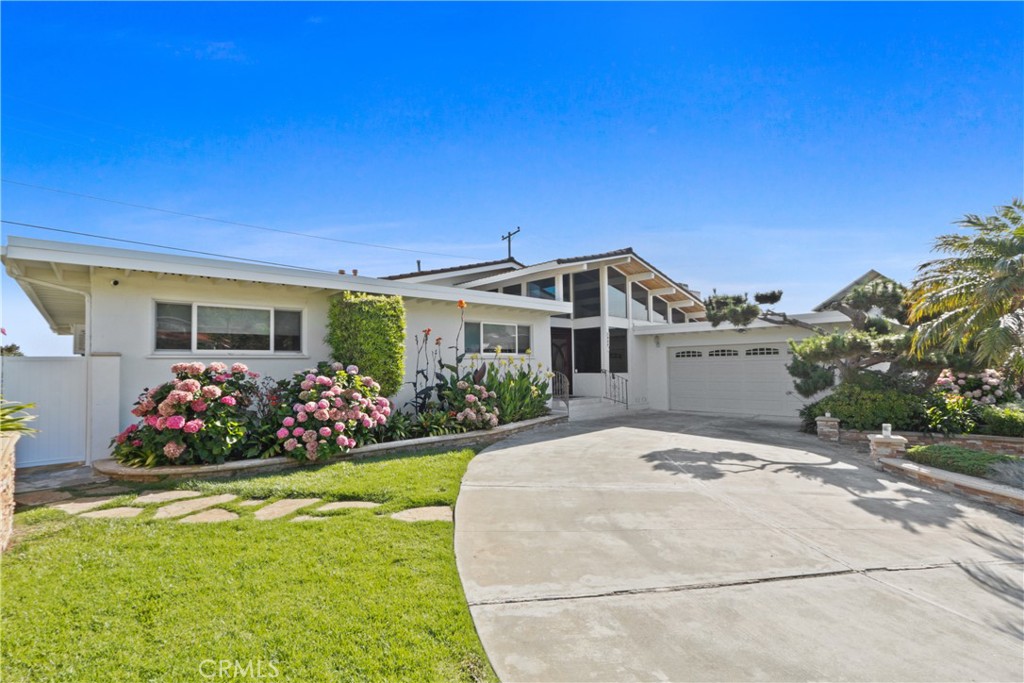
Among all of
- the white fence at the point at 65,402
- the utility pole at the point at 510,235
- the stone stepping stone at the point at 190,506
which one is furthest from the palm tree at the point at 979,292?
the utility pole at the point at 510,235

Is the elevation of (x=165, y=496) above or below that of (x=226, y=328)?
below

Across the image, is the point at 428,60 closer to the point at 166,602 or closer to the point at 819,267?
the point at 166,602

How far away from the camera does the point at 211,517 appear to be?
436cm

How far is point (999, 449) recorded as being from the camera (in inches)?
320

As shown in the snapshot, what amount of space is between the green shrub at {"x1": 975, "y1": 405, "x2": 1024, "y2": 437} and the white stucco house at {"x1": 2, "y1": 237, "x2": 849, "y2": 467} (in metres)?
3.95

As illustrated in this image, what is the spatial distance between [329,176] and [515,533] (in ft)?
39.9

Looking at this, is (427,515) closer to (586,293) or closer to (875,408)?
(875,408)

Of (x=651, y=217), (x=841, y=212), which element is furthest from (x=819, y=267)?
(x=651, y=217)

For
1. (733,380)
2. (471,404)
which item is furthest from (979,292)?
(471,404)

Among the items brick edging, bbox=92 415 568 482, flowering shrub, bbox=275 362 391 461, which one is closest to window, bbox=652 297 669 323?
brick edging, bbox=92 415 568 482

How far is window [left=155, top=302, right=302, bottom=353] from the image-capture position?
7.57 metres

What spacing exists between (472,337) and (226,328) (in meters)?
5.43

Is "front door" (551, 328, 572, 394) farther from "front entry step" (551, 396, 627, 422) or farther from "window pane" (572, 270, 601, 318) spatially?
"front entry step" (551, 396, 627, 422)

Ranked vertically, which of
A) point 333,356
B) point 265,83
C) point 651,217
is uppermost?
point 265,83
